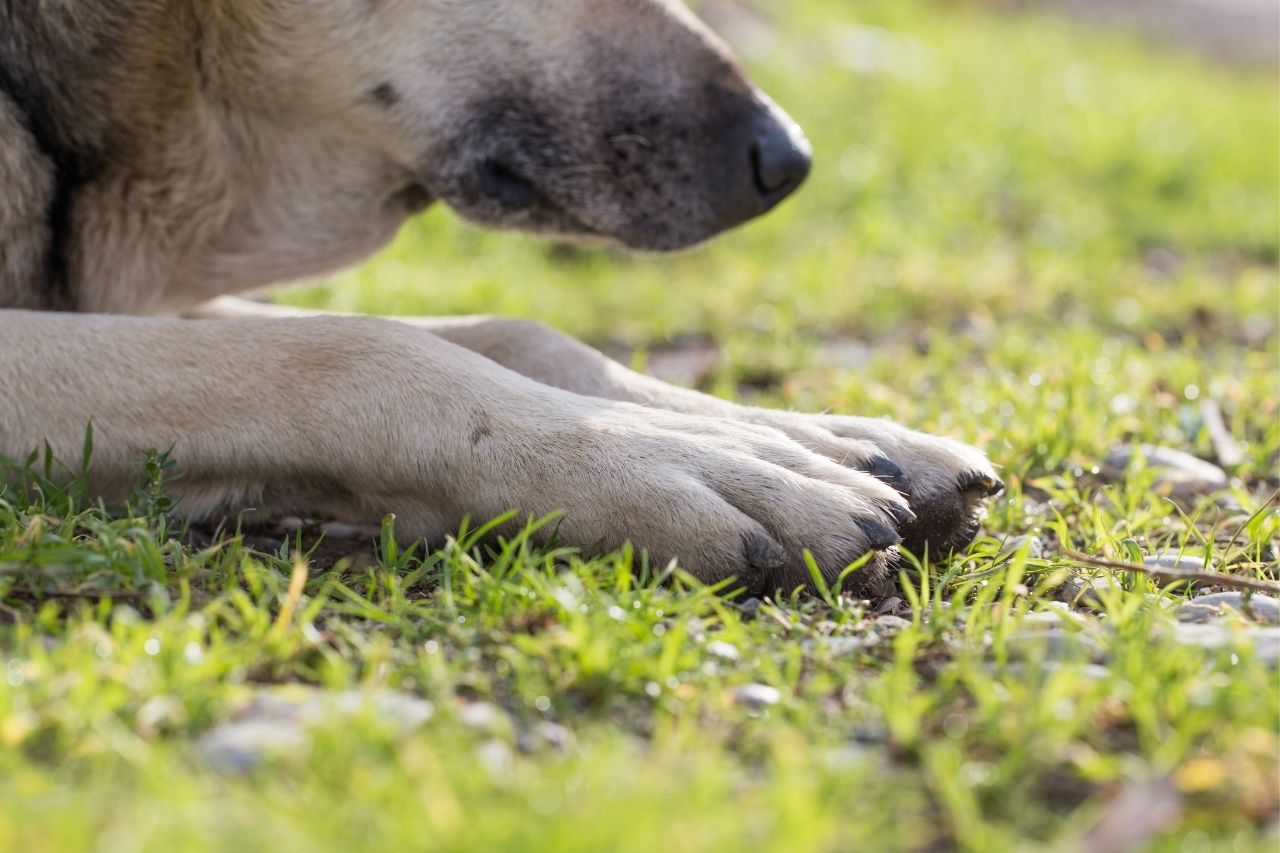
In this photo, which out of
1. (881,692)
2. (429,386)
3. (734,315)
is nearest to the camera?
(881,692)

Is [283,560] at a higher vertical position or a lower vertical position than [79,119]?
lower

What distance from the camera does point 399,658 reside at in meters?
1.68

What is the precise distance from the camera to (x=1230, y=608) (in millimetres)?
1928

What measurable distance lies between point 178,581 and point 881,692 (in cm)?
100

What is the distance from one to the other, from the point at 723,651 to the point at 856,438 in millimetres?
715

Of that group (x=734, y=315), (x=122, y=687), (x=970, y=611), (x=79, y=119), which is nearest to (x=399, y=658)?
(x=122, y=687)

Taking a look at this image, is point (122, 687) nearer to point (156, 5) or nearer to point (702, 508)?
point (702, 508)

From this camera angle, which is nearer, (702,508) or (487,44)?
(702,508)

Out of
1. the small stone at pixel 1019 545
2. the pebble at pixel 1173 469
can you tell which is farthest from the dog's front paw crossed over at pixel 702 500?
the pebble at pixel 1173 469

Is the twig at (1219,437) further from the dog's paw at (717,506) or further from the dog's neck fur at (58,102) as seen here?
the dog's neck fur at (58,102)

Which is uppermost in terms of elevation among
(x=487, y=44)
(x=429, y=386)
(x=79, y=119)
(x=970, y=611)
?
(x=487, y=44)

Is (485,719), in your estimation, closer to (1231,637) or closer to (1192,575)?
(1231,637)

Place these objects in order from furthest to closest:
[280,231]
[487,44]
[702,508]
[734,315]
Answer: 1. [734,315]
2. [280,231]
3. [487,44]
4. [702,508]

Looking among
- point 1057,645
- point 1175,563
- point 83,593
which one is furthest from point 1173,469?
point 83,593
